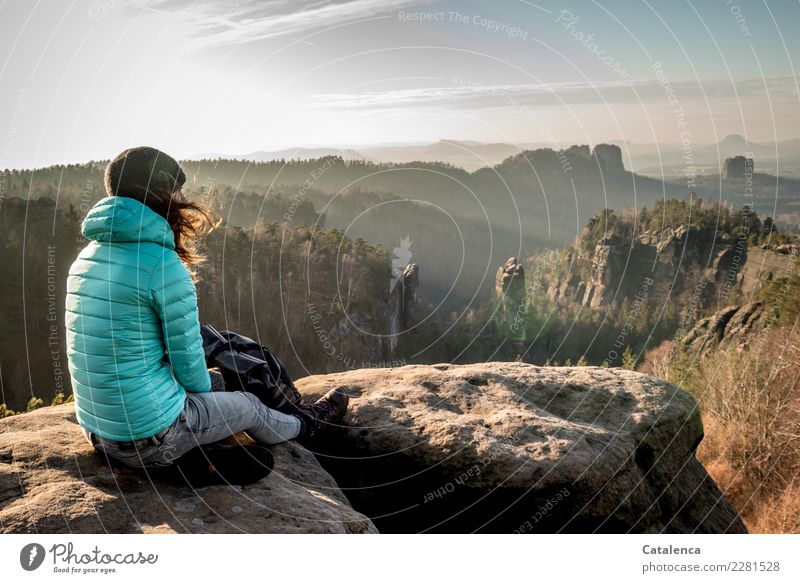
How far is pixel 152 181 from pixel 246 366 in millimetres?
2397

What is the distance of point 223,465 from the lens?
6.07 m

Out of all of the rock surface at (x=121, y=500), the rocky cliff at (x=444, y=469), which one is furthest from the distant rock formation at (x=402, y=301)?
the rock surface at (x=121, y=500)

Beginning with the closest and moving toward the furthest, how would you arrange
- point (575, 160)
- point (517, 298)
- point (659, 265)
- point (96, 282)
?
point (96, 282) → point (517, 298) → point (659, 265) → point (575, 160)

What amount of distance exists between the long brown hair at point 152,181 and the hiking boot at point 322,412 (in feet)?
8.99

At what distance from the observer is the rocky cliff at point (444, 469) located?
5.73m

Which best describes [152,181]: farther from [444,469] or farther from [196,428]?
[444,469]

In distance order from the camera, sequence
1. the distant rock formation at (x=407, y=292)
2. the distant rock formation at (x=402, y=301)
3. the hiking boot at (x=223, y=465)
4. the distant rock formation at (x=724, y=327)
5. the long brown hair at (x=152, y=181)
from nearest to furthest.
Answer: the long brown hair at (x=152, y=181) < the hiking boot at (x=223, y=465) < the distant rock formation at (x=724, y=327) < the distant rock formation at (x=402, y=301) < the distant rock formation at (x=407, y=292)

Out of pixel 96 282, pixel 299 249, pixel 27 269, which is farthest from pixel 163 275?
pixel 299 249

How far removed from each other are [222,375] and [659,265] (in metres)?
91.1

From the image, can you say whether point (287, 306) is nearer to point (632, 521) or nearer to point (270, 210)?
point (270, 210)

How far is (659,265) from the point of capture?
90875mm

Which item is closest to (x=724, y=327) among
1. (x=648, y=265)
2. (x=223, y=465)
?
(x=648, y=265)

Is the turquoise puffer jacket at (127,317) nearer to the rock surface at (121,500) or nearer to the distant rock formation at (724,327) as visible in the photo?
the rock surface at (121,500)

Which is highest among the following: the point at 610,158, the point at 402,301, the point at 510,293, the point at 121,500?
the point at 610,158
